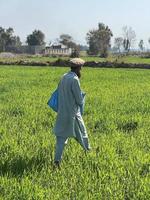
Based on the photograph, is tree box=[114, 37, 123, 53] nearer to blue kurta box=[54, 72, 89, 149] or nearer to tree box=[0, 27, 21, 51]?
tree box=[0, 27, 21, 51]

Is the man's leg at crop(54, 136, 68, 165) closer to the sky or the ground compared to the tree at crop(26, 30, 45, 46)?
closer to the ground

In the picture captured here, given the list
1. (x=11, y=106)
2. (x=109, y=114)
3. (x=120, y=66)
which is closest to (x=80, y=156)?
(x=109, y=114)

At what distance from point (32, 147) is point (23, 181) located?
2141 mm

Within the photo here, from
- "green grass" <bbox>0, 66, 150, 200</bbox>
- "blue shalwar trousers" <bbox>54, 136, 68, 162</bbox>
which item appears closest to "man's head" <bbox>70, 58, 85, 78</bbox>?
"blue shalwar trousers" <bbox>54, 136, 68, 162</bbox>

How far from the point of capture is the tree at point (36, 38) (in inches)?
4616

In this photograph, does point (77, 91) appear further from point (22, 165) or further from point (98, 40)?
point (98, 40)

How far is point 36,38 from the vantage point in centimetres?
11769

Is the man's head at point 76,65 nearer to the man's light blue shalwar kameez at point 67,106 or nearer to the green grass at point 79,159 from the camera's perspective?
the man's light blue shalwar kameez at point 67,106

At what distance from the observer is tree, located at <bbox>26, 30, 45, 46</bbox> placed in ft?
385

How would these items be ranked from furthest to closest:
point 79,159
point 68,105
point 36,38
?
1. point 36,38
2. point 79,159
3. point 68,105

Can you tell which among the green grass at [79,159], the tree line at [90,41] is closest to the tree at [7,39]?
the tree line at [90,41]

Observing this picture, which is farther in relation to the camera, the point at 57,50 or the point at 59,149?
the point at 57,50

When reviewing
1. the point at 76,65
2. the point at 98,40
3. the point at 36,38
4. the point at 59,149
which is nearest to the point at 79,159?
the point at 59,149

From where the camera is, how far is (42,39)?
118125mm
